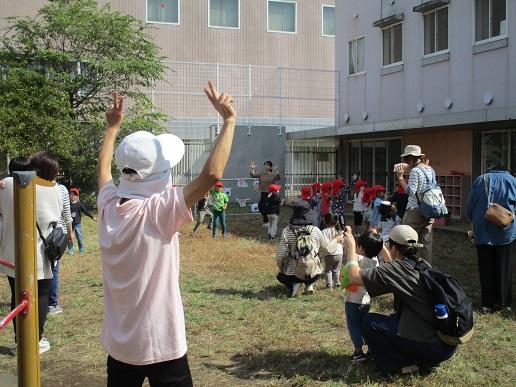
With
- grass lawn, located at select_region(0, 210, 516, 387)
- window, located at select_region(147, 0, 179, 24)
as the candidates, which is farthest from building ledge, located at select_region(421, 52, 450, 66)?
window, located at select_region(147, 0, 179, 24)

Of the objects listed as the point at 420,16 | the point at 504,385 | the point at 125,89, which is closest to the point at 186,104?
the point at 125,89

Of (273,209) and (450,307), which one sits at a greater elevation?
(273,209)

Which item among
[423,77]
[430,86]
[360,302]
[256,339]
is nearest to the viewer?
[360,302]

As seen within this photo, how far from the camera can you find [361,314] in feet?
16.2

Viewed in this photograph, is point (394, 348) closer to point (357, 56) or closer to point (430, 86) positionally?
point (430, 86)

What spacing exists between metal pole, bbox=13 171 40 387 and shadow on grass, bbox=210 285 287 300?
4851 mm

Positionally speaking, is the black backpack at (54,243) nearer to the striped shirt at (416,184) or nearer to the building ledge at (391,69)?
the striped shirt at (416,184)

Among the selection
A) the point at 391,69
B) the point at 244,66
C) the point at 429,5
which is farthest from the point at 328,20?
the point at 429,5

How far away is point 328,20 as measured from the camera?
88.7 feet

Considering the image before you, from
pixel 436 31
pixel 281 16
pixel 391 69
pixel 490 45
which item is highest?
pixel 281 16

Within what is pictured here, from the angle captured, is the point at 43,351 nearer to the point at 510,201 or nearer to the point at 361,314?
the point at 361,314

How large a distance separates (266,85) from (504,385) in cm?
1906

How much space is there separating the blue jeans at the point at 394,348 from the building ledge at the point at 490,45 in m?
10.6

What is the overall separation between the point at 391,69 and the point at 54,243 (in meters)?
14.0
